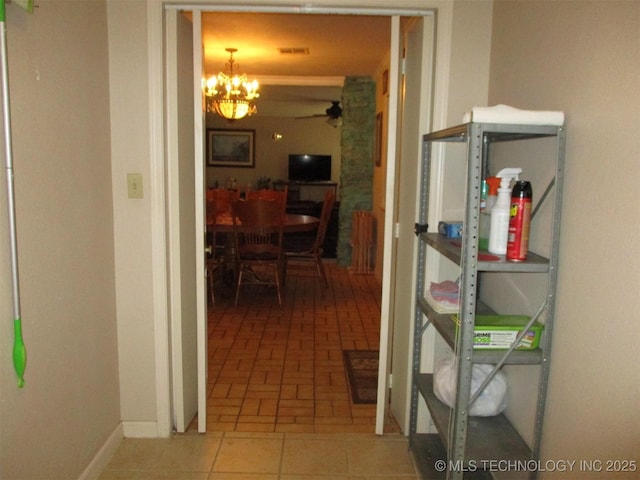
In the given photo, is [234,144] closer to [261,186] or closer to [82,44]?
[261,186]

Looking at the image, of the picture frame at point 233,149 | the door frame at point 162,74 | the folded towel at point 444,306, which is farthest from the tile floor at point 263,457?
the picture frame at point 233,149

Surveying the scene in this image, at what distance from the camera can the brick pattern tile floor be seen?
2662 millimetres

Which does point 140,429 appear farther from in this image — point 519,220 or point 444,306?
point 519,220

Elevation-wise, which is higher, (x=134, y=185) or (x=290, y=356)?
(x=134, y=185)

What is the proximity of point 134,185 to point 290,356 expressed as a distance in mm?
1775

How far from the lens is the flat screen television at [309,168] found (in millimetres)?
9953

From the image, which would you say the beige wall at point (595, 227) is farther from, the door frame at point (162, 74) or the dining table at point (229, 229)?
the dining table at point (229, 229)

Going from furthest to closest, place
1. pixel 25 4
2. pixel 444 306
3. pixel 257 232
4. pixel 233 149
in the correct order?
pixel 233 149 < pixel 257 232 < pixel 444 306 < pixel 25 4

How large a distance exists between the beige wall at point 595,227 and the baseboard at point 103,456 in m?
1.68

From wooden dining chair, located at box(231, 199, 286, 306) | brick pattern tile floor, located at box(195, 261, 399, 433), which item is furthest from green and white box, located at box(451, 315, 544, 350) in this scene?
wooden dining chair, located at box(231, 199, 286, 306)

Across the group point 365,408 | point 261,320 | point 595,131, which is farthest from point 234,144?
point 595,131

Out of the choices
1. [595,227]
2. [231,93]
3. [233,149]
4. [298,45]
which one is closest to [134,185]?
[595,227]

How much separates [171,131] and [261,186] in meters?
7.83

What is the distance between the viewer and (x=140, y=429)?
94.5 inches
